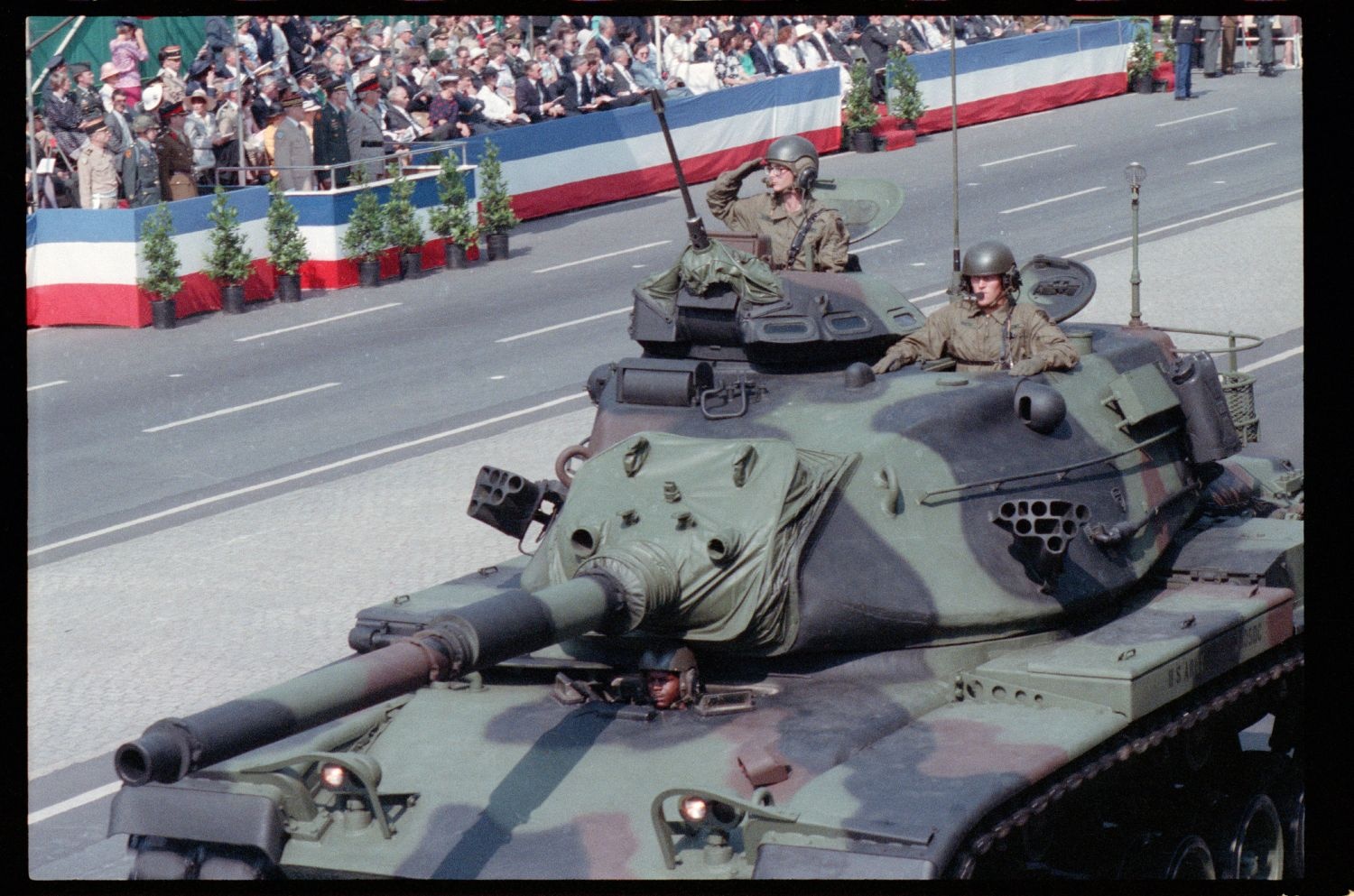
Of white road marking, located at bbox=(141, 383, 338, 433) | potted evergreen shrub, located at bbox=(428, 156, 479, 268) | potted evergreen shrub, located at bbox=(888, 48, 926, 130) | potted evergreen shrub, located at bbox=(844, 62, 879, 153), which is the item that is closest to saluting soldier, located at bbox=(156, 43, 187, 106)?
potted evergreen shrub, located at bbox=(428, 156, 479, 268)

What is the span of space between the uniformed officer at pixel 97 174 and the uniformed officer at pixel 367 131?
10.8ft

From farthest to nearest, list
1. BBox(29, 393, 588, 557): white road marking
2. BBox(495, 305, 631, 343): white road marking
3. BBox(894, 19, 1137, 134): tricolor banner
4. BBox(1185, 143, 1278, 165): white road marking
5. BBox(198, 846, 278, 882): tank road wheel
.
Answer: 1. BBox(894, 19, 1137, 134): tricolor banner
2. BBox(1185, 143, 1278, 165): white road marking
3. BBox(495, 305, 631, 343): white road marking
4. BBox(29, 393, 588, 557): white road marking
5. BBox(198, 846, 278, 882): tank road wheel

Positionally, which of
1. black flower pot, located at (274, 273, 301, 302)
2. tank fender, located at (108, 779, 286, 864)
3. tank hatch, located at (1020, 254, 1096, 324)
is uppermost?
tank hatch, located at (1020, 254, 1096, 324)

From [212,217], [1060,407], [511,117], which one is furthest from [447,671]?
[511,117]

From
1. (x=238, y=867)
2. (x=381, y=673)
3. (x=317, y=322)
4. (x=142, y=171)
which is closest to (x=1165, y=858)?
(x=381, y=673)

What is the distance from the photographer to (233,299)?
26359 millimetres

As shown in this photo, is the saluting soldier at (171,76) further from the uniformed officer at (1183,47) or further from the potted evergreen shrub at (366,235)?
the uniformed officer at (1183,47)

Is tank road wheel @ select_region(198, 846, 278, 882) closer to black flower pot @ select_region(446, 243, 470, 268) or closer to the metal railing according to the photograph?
the metal railing

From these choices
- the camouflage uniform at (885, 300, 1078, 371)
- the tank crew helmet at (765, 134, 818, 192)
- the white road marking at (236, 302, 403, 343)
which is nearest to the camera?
the camouflage uniform at (885, 300, 1078, 371)

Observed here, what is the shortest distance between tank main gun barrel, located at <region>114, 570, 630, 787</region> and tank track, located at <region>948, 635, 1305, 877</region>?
80.7 inches

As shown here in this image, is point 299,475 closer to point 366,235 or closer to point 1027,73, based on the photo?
point 366,235

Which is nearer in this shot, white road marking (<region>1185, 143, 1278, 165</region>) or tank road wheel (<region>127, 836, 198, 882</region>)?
tank road wheel (<region>127, 836, 198, 882</region>)

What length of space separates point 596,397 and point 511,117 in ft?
58.8

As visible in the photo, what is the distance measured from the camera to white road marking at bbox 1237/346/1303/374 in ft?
78.5
